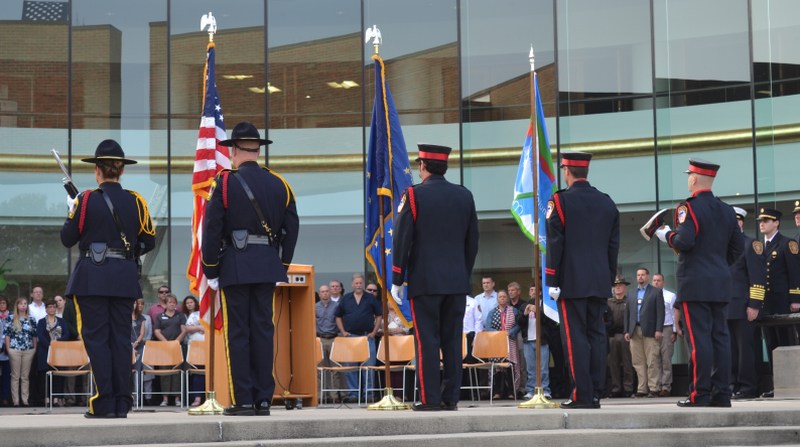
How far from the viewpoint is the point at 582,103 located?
67.7ft

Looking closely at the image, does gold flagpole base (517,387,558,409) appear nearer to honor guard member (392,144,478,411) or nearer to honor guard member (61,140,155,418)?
honor guard member (392,144,478,411)

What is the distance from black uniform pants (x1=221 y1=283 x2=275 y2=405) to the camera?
28.8 feet

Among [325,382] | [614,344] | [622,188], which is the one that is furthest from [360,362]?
[622,188]

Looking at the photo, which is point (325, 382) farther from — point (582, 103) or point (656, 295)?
point (582, 103)

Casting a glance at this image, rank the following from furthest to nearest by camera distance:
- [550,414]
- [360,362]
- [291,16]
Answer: [291,16], [360,362], [550,414]

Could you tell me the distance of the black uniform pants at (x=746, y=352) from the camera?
543 inches

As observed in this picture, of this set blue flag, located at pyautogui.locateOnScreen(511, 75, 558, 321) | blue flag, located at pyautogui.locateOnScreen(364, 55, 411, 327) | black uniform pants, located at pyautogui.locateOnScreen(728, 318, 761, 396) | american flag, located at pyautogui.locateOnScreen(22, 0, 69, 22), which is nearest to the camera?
blue flag, located at pyautogui.locateOnScreen(364, 55, 411, 327)

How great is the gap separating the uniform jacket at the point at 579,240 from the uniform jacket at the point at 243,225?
2.18m

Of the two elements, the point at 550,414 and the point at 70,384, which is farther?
the point at 70,384

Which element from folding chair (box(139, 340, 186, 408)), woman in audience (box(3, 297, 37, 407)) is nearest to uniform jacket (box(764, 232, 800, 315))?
folding chair (box(139, 340, 186, 408))

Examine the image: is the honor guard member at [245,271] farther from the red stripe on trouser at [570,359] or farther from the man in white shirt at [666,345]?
the man in white shirt at [666,345]

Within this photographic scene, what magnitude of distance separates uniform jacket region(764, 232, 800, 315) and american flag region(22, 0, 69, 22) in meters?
12.8

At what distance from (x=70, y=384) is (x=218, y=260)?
32.5ft

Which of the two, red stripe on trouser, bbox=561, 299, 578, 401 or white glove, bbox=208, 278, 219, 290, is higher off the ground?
white glove, bbox=208, 278, 219, 290
